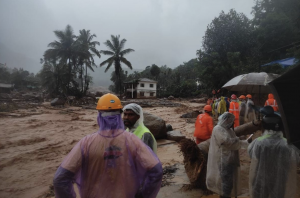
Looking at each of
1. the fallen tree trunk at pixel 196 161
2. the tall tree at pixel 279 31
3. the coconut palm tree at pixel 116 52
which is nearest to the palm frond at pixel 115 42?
the coconut palm tree at pixel 116 52

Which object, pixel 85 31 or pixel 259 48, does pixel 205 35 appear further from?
pixel 85 31

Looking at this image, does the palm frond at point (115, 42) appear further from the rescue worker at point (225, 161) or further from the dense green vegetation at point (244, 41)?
the rescue worker at point (225, 161)

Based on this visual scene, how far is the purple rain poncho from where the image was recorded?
4.73 ft

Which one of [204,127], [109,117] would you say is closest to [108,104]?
[109,117]

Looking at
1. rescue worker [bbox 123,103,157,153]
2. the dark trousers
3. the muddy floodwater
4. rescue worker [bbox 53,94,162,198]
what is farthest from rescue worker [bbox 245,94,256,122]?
rescue worker [bbox 53,94,162,198]

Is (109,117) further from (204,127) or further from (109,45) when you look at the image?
(109,45)

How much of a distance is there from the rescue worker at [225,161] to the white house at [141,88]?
35.2m

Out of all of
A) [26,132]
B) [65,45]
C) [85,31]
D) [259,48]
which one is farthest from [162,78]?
[26,132]

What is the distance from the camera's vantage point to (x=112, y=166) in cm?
146

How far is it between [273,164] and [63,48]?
108 feet

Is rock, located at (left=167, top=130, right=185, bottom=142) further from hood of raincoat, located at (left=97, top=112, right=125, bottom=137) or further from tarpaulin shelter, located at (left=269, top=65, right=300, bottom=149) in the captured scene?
hood of raincoat, located at (left=97, top=112, right=125, bottom=137)

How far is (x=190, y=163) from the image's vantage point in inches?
145

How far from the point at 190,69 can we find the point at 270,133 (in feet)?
154

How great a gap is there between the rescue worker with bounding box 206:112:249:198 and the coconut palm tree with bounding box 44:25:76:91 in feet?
97.8
